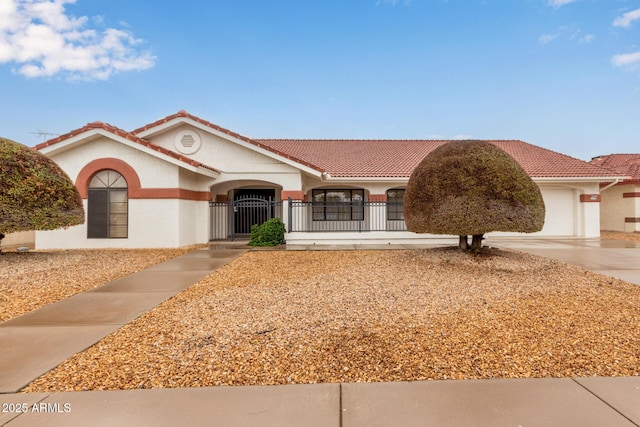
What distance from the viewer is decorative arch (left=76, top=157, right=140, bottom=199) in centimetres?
1275

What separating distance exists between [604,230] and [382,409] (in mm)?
26163

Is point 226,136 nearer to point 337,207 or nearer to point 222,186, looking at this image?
point 222,186

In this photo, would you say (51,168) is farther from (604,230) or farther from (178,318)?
(604,230)

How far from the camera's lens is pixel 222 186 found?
16266 mm

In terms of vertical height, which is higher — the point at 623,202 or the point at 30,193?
the point at 623,202

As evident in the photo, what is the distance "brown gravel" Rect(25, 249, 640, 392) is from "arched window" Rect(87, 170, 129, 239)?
7.54 metres

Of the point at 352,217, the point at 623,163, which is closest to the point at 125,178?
the point at 352,217

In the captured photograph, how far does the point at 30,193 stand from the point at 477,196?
12.1 m

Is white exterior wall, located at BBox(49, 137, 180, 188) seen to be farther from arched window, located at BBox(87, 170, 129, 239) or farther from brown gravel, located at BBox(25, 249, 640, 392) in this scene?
brown gravel, located at BBox(25, 249, 640, 392)

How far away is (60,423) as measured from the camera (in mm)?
2609

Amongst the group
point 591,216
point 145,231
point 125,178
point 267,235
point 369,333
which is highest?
point 125,178

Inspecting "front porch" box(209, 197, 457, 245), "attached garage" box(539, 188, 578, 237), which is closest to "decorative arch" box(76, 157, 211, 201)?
"front porch" box(209, 197, 457, 245)

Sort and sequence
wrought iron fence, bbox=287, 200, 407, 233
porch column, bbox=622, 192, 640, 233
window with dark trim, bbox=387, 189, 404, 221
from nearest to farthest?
wrought iron fence, bbox=287, 200, 407, 233, window with dark trim, bbox=387, 189, 404, 221, porch column, bbox=622, 192, 640, 233

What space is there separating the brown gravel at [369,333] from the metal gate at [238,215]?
7.52 metres
